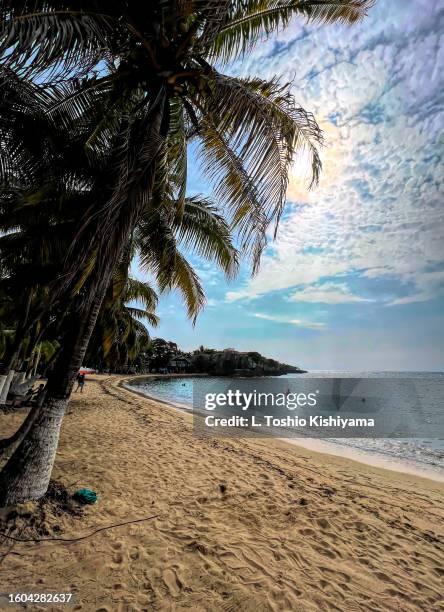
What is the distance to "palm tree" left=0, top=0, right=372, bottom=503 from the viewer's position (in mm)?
3410

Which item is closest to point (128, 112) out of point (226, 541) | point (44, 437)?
point (44, 437)

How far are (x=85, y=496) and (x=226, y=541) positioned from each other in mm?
2069

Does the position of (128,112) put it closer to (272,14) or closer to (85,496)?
(272,14)

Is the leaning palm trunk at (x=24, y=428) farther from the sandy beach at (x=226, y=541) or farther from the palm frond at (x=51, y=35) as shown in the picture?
the palm frond at (x=51, y=35)

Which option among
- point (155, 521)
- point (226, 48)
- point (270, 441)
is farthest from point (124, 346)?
point (226, 48)

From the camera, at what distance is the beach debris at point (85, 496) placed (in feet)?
14.9

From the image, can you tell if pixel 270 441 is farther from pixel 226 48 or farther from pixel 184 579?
pixel 226 48

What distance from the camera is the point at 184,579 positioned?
10.8 feet

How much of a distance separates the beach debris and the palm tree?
0.59 m

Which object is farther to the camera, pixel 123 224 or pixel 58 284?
pixel 123 224

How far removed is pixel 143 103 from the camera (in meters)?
4.38

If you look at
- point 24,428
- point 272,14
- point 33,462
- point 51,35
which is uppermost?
point 272,14

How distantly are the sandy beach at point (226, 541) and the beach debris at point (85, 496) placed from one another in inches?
4.6

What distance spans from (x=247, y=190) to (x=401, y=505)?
21.0ft
